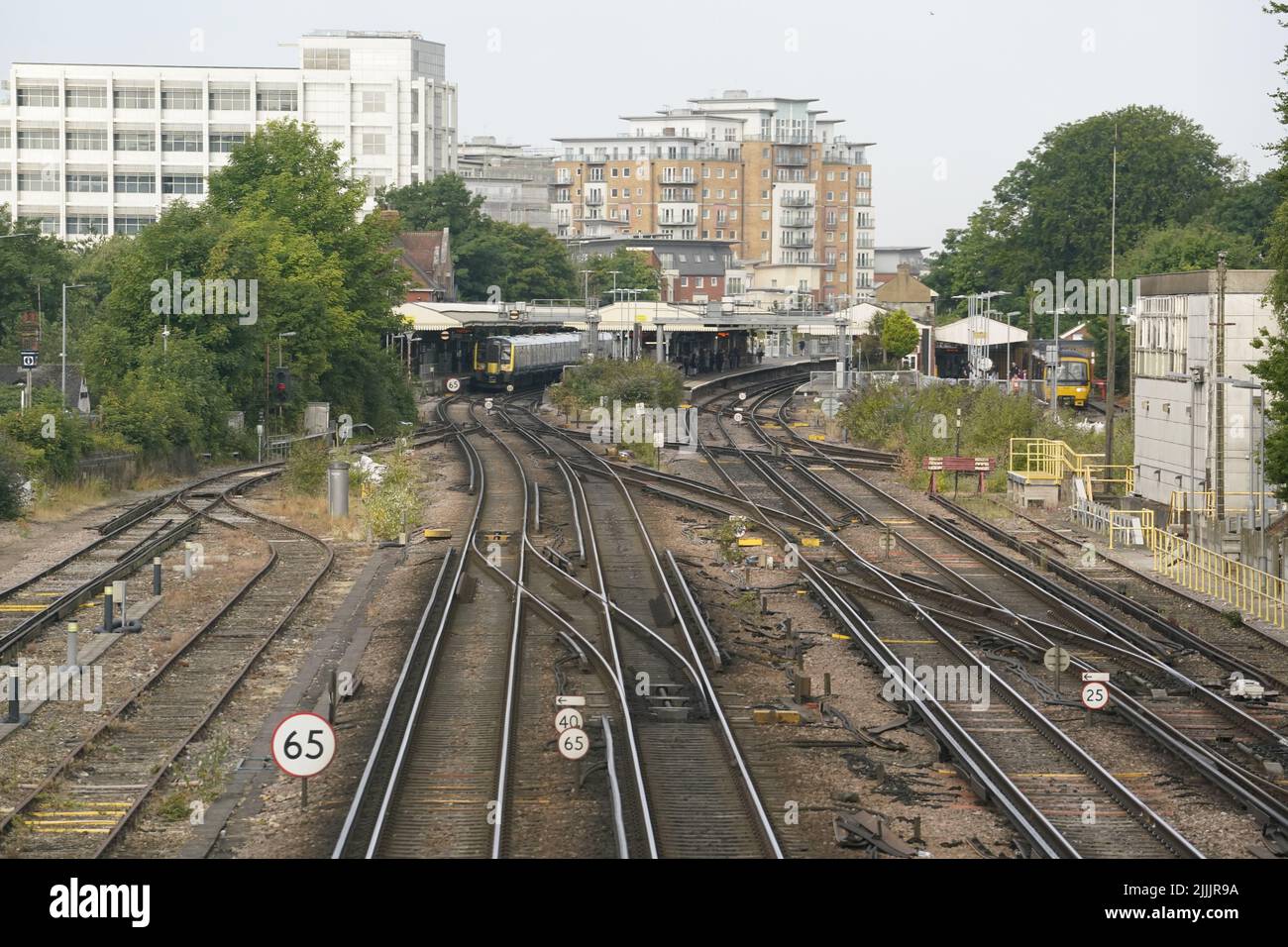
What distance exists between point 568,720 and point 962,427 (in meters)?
30.8

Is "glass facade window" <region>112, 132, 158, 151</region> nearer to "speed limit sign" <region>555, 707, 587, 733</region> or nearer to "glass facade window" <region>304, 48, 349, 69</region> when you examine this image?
"glass facade window" <region>304, 48, 349, 69</region>

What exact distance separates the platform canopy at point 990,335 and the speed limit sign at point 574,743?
61150mm

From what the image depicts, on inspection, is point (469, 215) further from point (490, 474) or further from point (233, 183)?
point (490, 474)

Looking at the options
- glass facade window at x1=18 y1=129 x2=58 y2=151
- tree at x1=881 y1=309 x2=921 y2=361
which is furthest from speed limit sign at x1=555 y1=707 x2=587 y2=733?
glass facade window at x1=18 y1=129 x2=58 y2=151

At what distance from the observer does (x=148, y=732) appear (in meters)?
16.1

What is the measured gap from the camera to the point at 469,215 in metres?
114

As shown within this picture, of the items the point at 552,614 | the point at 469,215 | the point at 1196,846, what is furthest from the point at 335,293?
the point at 469,215

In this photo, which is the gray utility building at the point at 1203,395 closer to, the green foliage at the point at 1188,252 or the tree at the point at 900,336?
the green foliage at the point at 1188,252

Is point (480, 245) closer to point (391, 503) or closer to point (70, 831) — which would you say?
point (391, 503)

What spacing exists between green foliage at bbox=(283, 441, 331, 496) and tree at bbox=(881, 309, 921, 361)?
47.3m

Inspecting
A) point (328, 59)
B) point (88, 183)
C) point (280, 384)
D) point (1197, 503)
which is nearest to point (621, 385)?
point (280, 384)

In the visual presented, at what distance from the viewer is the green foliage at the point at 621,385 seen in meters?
58.3

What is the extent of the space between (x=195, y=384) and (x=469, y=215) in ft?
233

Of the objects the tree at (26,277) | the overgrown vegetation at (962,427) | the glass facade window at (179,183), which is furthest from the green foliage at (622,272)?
the overgrown vegetation at (962,427)
